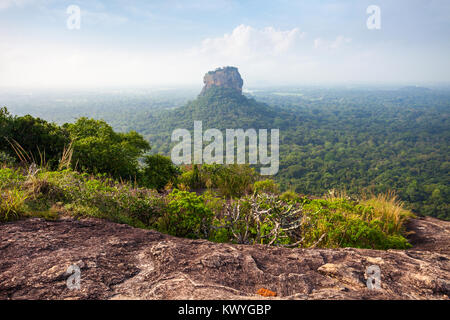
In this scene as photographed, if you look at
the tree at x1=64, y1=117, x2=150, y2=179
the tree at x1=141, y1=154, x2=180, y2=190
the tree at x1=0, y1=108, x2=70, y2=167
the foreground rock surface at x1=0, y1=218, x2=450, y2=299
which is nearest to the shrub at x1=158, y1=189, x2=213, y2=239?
the foreground rock surface at x1=0, y1=218, x2=450, y2=299

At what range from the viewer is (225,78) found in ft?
331

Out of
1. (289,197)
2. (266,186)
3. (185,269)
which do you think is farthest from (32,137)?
(289,197)

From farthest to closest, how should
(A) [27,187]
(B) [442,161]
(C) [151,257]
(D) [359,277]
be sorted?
(B) [442,161], (A) [27,187], (C) [151,257], (D) [359,277]

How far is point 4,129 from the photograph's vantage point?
5715 millimetres

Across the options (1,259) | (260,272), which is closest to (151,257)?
(260,272)

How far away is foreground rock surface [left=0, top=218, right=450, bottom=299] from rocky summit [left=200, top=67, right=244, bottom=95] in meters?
104

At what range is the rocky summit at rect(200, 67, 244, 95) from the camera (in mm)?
99812

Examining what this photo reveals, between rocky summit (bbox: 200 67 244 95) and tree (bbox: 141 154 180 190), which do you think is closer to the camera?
tree (bbox: 141 154 180 190)

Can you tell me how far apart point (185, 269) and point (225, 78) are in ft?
345

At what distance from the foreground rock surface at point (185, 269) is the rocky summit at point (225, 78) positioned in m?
104

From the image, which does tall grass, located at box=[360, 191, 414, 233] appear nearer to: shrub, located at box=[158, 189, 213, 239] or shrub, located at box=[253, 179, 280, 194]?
shrub, located at box=[253, 179, 280, 194]
